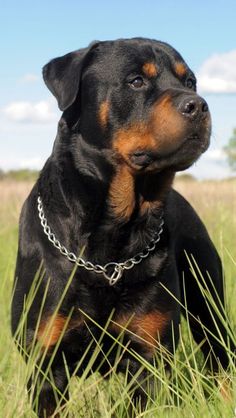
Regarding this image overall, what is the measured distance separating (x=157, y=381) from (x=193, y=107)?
Answer: 1.17 metres

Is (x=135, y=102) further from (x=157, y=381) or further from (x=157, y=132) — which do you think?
(x=157, y=381)

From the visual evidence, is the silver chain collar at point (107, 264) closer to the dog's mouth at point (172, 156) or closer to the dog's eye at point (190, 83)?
the dog's mouth at point (172, 156)

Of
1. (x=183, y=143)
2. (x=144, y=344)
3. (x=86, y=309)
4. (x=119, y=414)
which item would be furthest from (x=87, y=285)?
(x=183, y=143)

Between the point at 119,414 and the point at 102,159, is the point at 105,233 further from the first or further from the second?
the point at 119,414

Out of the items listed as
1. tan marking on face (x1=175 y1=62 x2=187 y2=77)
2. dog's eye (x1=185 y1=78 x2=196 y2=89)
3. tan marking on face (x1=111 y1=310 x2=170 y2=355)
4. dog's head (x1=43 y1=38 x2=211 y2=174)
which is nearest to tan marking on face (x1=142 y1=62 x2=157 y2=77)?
dog's head (x1=43 y1=38 x2=211 y2=174)

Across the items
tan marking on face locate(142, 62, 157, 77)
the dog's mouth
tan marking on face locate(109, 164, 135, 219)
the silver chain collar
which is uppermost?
tan marking on face locate(142, 62, 157, 77)

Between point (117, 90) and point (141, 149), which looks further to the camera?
point (117, 90)

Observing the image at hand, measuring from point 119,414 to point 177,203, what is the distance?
4.30 feet

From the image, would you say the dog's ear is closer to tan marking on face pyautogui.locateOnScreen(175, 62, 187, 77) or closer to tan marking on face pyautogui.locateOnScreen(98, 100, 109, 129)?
tan marking on face pyautogui.locateOnScreen(98, 100, 109, 129)

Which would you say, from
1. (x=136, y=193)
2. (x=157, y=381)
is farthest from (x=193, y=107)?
(x=157, y=381)

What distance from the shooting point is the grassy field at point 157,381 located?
233 cm

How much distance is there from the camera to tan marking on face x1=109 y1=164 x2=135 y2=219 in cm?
309

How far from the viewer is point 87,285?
118 inches

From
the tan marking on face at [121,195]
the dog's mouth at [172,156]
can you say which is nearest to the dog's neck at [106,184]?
the tan marking on face at [121,195]
